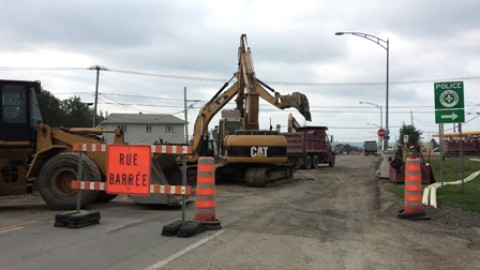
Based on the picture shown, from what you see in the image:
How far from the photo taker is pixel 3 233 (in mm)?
9758

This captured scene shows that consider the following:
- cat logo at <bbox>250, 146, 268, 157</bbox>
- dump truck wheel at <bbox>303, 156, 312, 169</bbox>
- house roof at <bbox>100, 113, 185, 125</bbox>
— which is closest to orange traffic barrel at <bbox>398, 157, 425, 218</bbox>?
cat logo at <bbox>250, 146, 268, 157</bbox>

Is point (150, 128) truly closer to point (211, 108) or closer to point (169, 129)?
point (169, 129)

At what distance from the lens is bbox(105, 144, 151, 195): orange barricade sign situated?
10.2m

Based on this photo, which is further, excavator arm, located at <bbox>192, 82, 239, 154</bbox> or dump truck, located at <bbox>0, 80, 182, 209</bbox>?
excavator arm, located at <bbox>192, 82, 239, 154</bbox>

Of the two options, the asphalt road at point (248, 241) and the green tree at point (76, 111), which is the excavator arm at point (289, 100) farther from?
the green tree at point (76, 111)

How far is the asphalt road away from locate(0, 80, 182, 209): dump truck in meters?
0.55

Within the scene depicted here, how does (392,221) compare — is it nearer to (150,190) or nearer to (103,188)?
(150,190)

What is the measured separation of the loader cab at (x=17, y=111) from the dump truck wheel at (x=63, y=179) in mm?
1121

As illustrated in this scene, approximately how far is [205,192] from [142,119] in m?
86.9

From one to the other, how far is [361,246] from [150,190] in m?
4.06

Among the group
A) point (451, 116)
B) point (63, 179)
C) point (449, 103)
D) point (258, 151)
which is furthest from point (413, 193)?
point (258, 151)

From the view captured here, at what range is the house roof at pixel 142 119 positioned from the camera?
93.1 metres

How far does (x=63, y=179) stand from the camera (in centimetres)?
1352

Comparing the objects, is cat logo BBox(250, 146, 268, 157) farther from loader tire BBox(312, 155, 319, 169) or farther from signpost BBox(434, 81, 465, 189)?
loader tire BBox(312, 155, 319, 169)
